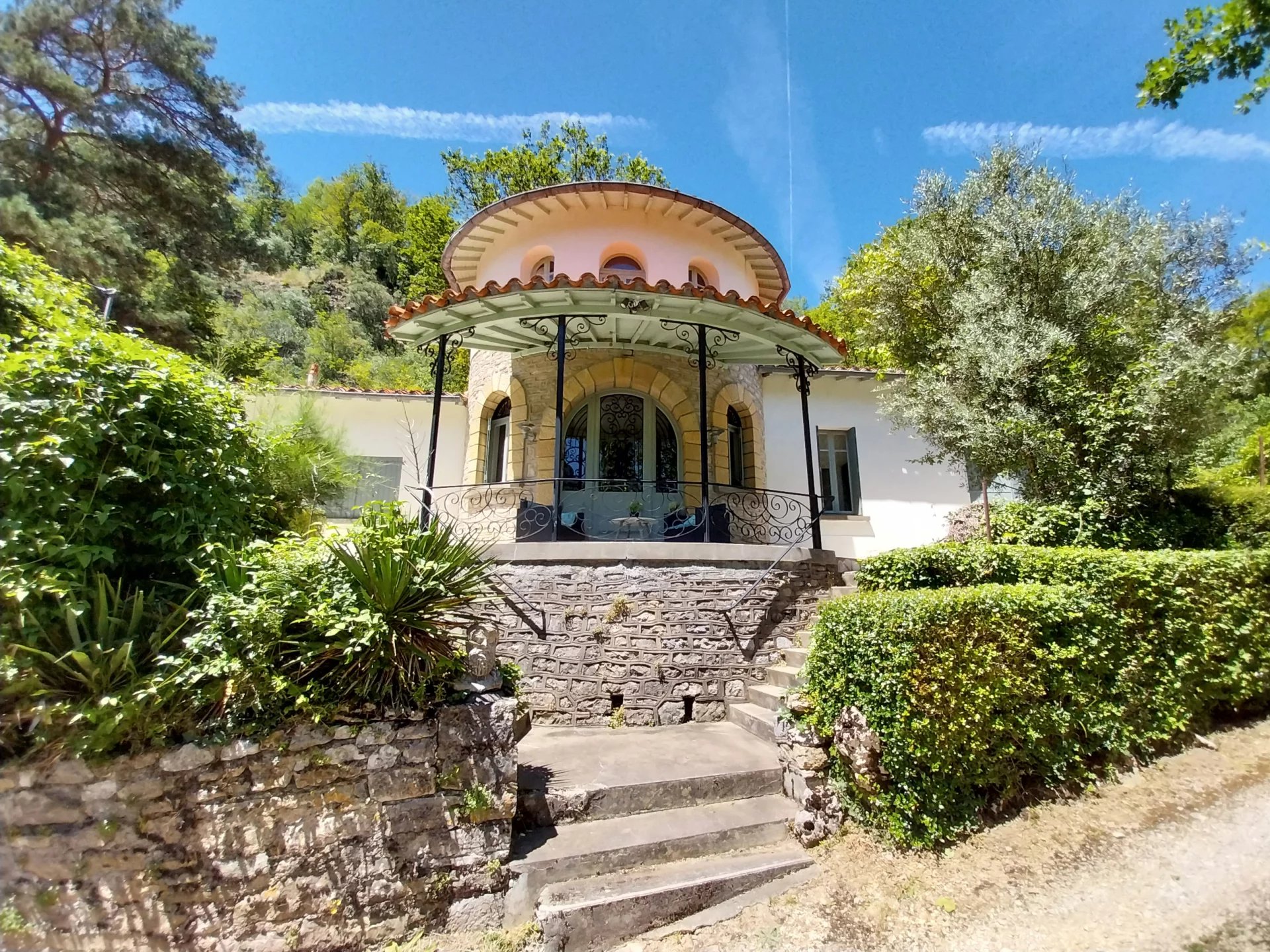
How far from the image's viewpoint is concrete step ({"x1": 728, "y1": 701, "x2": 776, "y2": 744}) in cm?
515

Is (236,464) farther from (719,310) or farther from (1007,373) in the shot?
(1007,373)

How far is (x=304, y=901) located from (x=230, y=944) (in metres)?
0.38

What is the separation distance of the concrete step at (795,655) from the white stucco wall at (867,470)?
177 inches

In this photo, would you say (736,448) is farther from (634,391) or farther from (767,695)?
(767,695)

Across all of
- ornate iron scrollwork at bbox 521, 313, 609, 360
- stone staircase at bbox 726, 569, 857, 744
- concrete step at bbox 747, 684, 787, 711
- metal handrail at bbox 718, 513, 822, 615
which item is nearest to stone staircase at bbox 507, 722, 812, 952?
stone staircase at bbox 726, 569, 857, 744

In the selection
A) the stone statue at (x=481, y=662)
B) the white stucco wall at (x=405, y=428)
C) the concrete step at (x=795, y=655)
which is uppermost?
the white stucco wall at (x=405, y=428)

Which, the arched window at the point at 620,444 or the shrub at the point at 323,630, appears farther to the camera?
the arched window at the point at 620,444

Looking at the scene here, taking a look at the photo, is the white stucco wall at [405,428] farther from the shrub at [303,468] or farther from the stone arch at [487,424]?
the shrub at [303,468]

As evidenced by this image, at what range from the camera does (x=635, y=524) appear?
7633mm

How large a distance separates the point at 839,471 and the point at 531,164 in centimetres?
1735

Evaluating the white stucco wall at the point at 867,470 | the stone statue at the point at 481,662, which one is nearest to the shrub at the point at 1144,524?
the white stucco wall at the point at 867,470

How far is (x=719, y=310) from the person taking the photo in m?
6.96

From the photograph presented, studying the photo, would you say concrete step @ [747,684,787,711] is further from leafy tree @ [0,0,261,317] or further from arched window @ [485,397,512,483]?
leafy tree @ [0,0,261,317]

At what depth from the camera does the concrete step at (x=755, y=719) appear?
5152 millimetres
